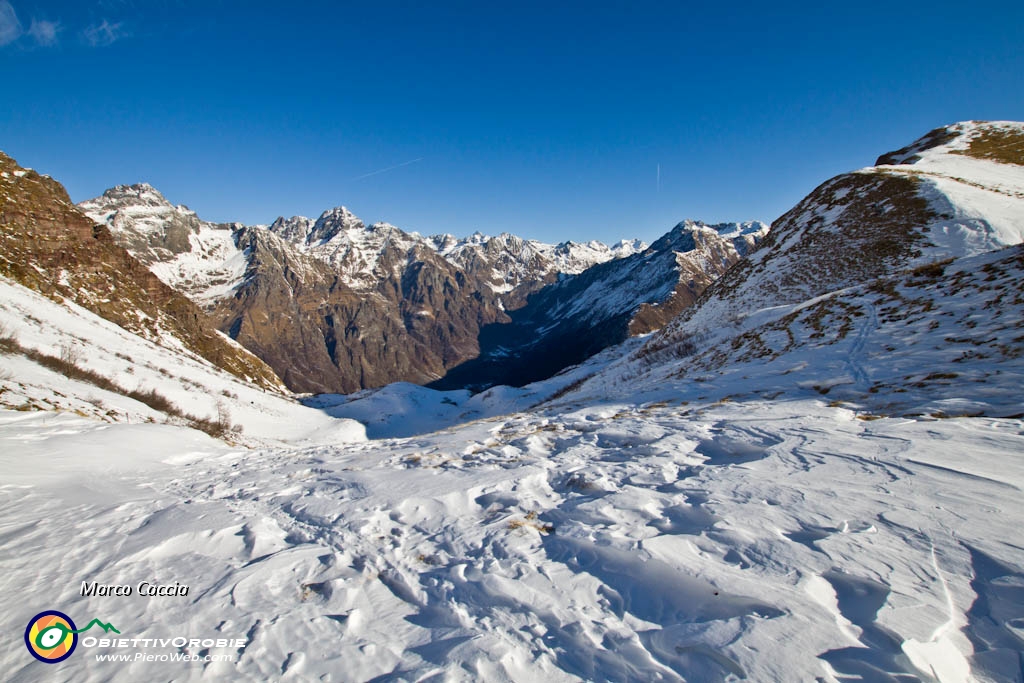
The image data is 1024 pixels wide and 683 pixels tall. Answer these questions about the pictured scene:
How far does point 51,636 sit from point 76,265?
5904 cm

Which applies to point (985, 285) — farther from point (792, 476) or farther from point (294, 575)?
point (294, 575)

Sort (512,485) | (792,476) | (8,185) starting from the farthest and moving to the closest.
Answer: (8,185)
(512,485)
(792,476)

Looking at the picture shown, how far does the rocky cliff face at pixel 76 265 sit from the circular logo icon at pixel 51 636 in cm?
4280

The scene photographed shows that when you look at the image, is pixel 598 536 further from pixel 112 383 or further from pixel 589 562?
pixel 112 383

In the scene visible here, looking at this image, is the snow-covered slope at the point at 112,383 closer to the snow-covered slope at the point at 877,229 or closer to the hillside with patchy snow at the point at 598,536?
the hillside with patchy snow at the point at 598,536

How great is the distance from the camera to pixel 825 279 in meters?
21.0

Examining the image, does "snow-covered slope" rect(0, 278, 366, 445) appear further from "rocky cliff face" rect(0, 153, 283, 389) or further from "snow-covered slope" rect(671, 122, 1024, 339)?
"snow-covered slope" rect(671, 122, 1024, 339)

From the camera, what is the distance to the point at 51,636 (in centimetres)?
351

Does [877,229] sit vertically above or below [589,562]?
above

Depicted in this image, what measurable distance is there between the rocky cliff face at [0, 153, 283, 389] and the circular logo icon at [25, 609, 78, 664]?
4280cm

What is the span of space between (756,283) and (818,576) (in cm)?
2606

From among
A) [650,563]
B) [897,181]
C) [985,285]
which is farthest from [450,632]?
[897,181]

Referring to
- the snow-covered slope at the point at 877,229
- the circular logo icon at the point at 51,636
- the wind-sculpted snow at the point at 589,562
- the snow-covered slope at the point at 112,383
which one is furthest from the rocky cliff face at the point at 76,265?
the snow-covered slope at the point at 877,229

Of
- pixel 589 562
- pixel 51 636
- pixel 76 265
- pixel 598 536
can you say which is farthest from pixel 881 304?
pixel 76 265
